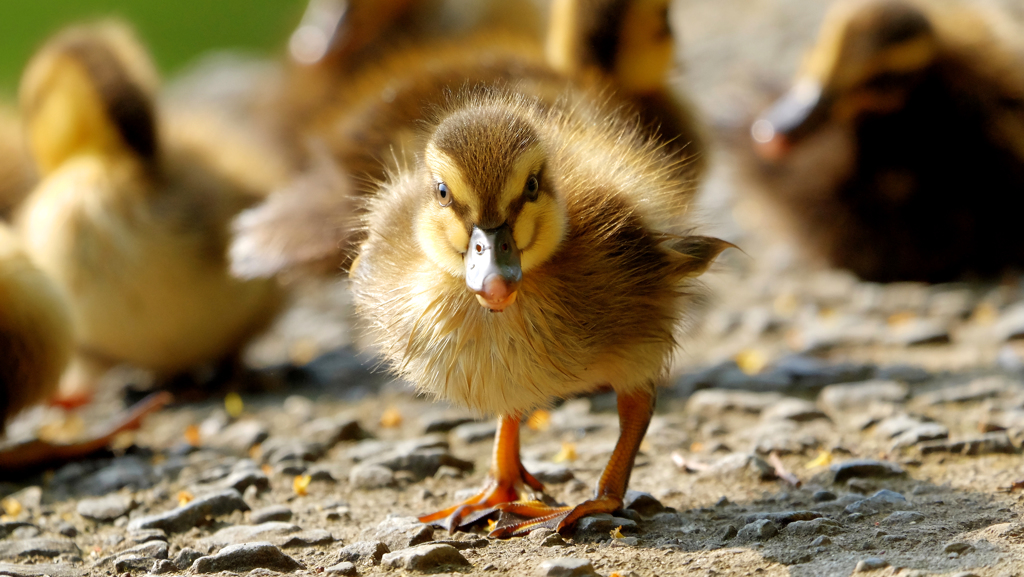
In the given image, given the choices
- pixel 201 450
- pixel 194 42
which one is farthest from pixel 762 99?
pixel 194 42

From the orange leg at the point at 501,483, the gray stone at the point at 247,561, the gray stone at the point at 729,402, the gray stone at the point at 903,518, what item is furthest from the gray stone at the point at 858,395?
the gray stone at the point at 247,561

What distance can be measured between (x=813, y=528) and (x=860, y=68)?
238 centimetres

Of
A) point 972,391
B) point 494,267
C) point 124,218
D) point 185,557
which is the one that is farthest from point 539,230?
point 124,218

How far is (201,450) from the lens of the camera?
10.3 feet

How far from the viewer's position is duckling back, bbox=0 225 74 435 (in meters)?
3.08

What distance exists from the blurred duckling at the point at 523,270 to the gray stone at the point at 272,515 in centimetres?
40

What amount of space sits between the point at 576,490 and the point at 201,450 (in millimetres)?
1243

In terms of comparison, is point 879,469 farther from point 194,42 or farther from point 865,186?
point 194,42

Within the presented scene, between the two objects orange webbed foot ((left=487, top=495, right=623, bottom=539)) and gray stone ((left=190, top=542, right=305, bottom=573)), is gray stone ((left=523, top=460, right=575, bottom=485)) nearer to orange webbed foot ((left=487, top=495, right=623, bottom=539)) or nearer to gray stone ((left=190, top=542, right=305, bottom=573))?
orange webbed foot ((left=487, top=495, right=623, bottom=539))

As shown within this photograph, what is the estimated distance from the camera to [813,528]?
2.11 m

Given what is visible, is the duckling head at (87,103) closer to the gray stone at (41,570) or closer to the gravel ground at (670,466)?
the gravel ground at (670,466)

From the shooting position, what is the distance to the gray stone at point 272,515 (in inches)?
97.3

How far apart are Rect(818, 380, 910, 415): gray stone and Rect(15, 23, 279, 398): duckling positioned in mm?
2083

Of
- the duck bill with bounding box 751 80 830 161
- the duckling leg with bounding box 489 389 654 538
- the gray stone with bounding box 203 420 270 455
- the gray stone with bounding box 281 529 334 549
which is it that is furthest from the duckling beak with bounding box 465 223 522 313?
the duck bill with bounding box 751 80 830 161
